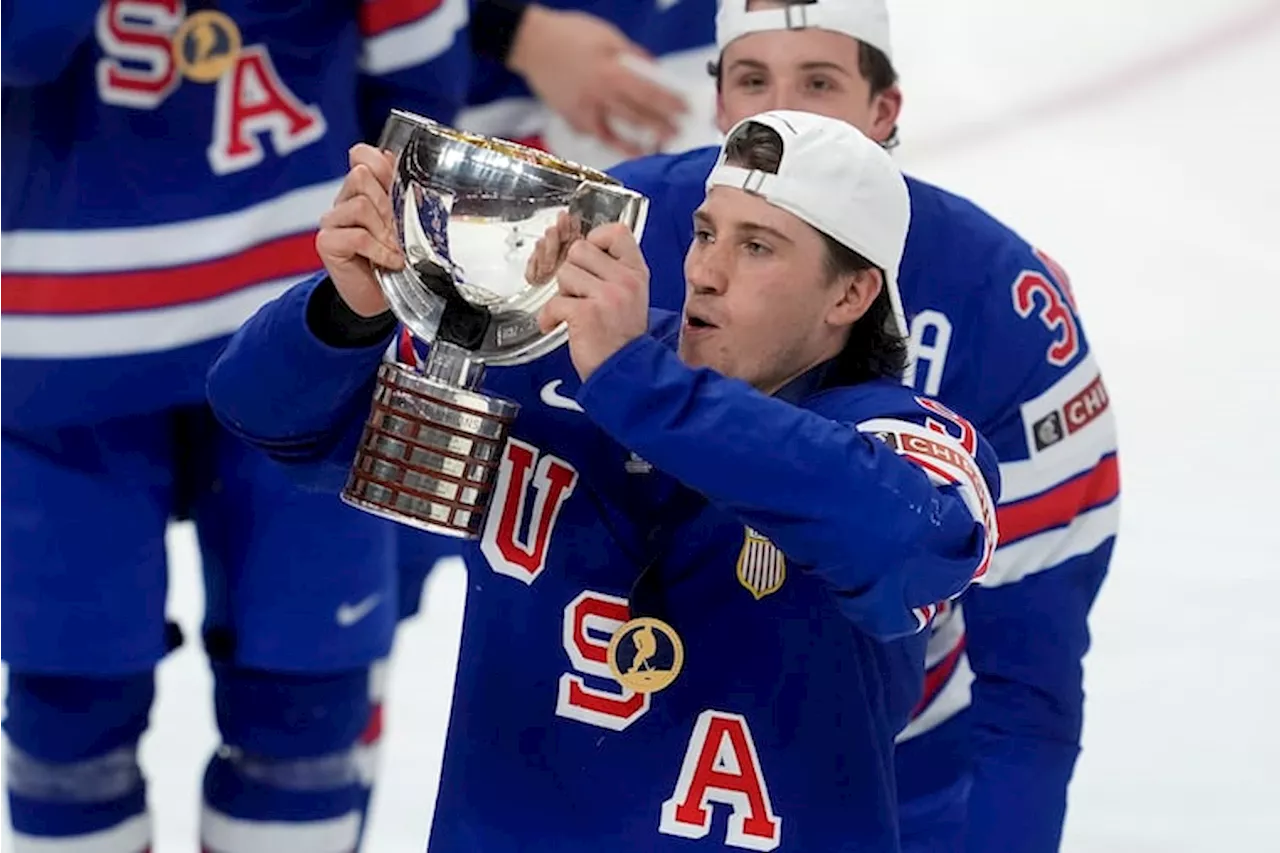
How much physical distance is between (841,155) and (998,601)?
65cm

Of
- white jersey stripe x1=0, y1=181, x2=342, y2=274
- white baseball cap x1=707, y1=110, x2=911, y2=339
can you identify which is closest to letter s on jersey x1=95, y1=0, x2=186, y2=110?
white jersey stripe x1=0, y1=181, x2=342, y2=274

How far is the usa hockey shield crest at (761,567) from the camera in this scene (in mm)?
1726

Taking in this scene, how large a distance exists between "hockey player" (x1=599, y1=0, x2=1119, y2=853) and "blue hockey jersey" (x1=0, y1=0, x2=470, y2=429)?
48 centimetres

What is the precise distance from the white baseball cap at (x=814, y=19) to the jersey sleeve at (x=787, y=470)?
2.33 ft

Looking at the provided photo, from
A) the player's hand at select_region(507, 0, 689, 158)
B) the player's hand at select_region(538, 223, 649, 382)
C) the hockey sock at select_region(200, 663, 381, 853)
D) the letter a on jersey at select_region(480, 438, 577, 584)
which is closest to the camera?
the player's hand at select_region(538, 223, 649, 382)

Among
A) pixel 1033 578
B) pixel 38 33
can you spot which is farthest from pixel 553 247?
pixel 38 33

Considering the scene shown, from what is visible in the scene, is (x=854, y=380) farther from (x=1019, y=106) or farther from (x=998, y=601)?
(x=1019, y=106)

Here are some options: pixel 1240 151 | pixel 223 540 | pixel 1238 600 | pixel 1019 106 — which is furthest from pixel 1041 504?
pixel 1019 106

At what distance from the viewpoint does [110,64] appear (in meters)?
2.48

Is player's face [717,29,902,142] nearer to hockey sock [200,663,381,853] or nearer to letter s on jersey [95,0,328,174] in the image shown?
letter s on jersey [95,0,328,174]

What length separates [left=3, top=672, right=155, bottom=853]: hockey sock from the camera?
2.55 metres

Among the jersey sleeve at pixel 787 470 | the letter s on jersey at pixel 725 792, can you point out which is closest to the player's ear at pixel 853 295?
the jersey sleeve at pixel 787 470

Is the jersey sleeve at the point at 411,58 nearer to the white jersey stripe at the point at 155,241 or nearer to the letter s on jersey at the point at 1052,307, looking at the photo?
the white jersey stripe at the point at 155,241

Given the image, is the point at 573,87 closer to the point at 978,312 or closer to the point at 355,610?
the point at 355,610
